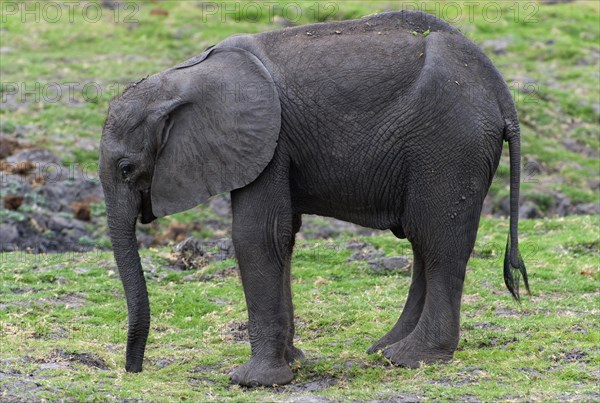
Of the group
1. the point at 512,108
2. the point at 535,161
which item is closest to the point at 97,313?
the point at 512,108

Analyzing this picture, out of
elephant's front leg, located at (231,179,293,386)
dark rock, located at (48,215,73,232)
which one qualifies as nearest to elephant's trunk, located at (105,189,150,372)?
elephant's front leg, located at (231,179,293,386)

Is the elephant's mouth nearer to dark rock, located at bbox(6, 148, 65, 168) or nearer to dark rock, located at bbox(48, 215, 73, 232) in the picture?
dark rock, located at bbox(48, 215, 73, 232)

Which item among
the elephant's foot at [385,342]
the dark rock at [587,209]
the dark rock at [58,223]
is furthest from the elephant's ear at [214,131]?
the dark rock at [587,209]

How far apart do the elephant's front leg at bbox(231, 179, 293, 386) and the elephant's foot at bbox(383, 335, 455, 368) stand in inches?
48.1

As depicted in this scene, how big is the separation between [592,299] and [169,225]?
10791mm

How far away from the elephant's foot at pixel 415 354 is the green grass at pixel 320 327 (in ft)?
0.46

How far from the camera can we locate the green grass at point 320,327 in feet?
34.7

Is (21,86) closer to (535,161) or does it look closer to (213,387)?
(535,161)

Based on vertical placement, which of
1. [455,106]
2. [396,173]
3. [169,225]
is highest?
[455,106]

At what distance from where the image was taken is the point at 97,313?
14828 mm

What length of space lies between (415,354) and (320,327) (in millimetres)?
2728

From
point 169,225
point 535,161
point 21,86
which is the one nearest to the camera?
point 169,225

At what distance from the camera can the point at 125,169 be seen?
11.3 m

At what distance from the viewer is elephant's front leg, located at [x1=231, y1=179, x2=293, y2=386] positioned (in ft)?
36.3
